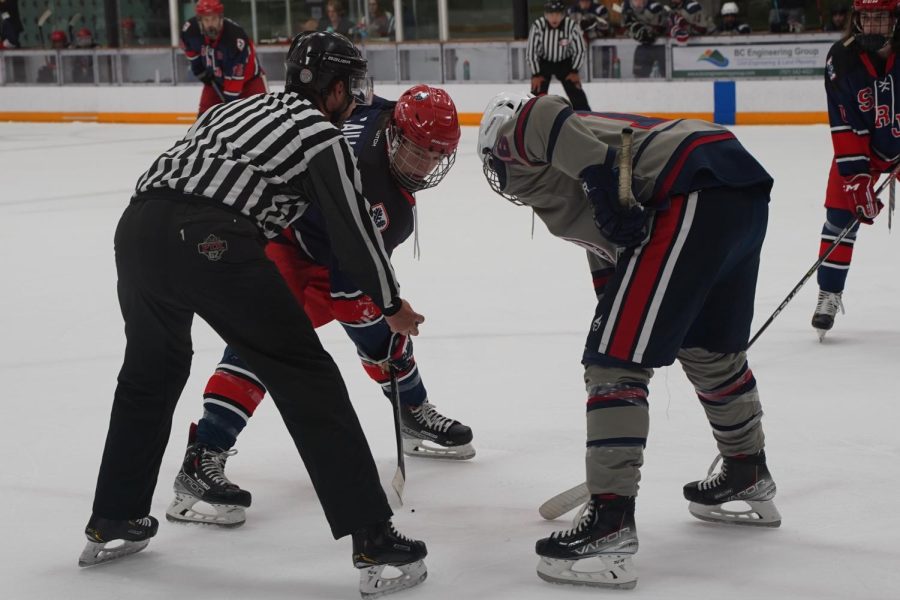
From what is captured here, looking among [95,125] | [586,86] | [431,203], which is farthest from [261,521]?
[95,125]

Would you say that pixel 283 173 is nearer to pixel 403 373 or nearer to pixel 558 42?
pixel 403 373

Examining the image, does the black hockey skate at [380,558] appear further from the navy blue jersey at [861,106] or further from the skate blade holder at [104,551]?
the navy blue jersey at [861,106]

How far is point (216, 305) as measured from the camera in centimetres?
214

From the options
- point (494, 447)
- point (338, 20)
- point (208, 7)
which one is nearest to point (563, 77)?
point (208, 7)

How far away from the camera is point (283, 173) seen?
2.16 metres

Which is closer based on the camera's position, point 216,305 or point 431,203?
point 216,305

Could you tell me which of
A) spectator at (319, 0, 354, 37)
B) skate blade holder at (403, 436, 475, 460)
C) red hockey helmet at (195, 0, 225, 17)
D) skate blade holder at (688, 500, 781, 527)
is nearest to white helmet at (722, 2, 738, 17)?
spectator at (319, 0, 354, 37)

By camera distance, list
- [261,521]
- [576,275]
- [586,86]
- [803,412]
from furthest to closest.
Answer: [586,86]
[576,275]
[803,412]
[261,521]

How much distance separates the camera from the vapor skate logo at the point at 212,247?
2.13 meters

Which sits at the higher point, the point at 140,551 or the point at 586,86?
the point at 586,86

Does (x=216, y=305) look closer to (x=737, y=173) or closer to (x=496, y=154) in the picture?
(x=496, y=154)

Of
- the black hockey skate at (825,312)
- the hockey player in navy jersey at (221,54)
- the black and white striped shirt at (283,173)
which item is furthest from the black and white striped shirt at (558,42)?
the black and white striped shirt at (283,173)

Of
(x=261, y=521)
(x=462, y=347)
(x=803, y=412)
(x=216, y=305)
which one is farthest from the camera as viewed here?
(x=462, y=347)

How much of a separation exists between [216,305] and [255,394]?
0.60 metres
